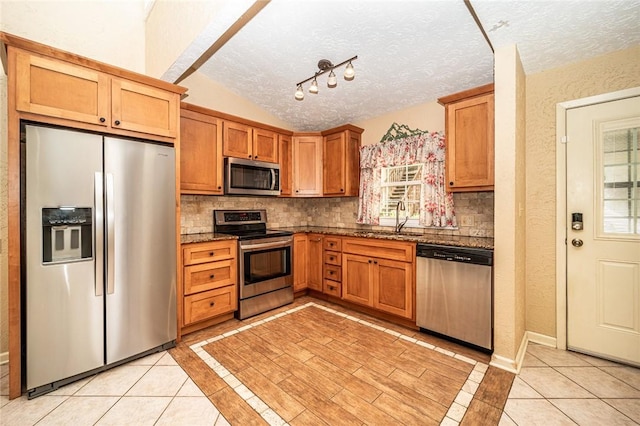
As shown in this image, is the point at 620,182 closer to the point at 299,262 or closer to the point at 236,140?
the point at 299,262

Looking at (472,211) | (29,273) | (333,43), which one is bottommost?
(29,273)

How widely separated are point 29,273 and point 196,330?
1444mm

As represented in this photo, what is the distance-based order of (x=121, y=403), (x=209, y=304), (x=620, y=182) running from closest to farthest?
(x=121, y=403)
(x=620, y=182)
(x=209, y=304)

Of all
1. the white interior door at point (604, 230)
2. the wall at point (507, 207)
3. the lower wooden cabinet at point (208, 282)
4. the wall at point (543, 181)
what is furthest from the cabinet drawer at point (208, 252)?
the white interior door at point (604, 230)

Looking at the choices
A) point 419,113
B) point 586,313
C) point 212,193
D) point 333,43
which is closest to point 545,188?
point 586,313

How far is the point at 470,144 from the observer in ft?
8.46

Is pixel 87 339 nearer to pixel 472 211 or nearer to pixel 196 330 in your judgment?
pixel 196 330

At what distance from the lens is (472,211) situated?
297 cm

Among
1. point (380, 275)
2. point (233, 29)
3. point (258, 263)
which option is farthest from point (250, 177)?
point (380, 275)

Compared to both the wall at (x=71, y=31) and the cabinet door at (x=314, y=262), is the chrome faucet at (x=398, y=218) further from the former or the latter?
the wall at (x=71, y=31)

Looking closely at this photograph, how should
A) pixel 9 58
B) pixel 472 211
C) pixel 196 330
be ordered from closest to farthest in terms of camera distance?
pixel 9 58 → pixel 196 330 → pixel 472 211

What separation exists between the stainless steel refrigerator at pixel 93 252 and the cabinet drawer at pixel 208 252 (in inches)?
10.2

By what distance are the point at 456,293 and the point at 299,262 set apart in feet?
6.53

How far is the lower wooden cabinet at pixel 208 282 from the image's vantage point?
8.66 ft
